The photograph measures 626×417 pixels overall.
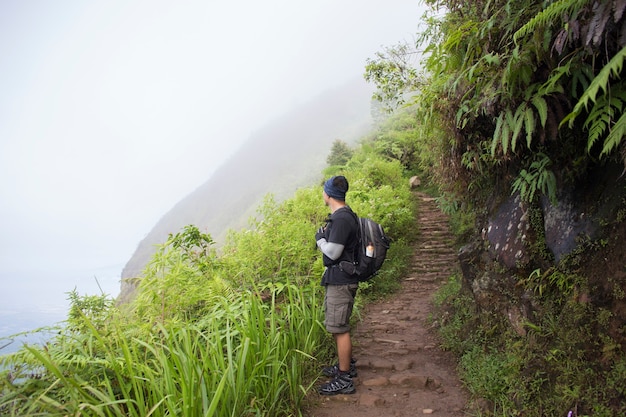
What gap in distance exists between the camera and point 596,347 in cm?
279

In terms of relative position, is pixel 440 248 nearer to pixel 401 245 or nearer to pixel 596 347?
pixel 401 245

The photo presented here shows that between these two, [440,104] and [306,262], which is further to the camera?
[306,262]

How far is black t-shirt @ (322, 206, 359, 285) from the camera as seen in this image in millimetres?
3787

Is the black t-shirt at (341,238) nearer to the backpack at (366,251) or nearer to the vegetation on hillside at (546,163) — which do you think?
the backpack at (366,251)

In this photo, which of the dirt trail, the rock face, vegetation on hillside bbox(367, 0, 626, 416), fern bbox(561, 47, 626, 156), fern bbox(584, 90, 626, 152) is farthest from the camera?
the dirt trail

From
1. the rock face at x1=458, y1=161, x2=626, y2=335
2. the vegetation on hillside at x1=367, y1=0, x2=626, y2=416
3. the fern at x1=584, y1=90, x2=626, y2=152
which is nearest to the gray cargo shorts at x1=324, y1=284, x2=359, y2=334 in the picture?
A: the vegetation on hillside at x1=367, y1=0, x2=626, y2=416

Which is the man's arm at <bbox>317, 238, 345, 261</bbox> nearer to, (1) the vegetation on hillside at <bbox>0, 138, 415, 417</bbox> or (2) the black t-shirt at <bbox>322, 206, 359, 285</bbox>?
(2) the black t-shirt at <bbox>322, 206, 359, 285</bbox>

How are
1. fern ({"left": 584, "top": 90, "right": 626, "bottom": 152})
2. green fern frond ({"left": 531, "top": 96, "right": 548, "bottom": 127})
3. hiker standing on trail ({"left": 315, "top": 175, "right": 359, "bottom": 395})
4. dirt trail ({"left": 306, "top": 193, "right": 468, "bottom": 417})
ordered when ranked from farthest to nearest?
hiker standing on trail ({"left": 315, "top": 175, "right": 359, "bottom": 395})
dirt trail ({"left": 306, "top": 193, "right": 468, "bottom": 417})
green fern frond ({"left": 531, "top": 96, "right": 548, "bottom": 127})
fern ({"left": 584, "top": 90, "right": 626, "bottom": 152})

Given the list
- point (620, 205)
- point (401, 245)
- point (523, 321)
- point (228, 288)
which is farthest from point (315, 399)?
point (401, 245)

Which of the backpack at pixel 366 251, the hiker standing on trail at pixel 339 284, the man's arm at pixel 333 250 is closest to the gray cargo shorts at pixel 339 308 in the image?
the hiker standing on trail at pixel 339 284

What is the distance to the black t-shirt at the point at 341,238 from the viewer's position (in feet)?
12.4

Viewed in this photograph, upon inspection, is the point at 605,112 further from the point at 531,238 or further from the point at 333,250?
the point at 333,250

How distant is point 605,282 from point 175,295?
3.92 m

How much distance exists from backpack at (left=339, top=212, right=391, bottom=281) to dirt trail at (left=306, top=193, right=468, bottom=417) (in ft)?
3.99
